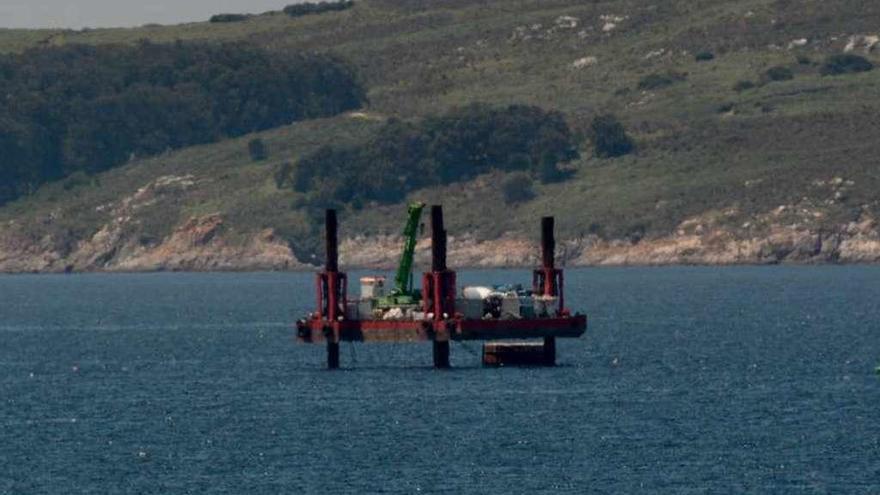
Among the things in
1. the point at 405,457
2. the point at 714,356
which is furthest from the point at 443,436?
the point at 714,356

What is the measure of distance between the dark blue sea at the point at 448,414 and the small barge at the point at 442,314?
1.49 metres

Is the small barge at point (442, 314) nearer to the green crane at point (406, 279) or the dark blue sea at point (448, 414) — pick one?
the green crane at point (406, 279)

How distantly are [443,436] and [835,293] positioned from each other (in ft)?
306

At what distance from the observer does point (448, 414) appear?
290 feet

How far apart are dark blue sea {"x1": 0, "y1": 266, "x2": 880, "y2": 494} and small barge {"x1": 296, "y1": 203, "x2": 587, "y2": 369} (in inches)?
58.7

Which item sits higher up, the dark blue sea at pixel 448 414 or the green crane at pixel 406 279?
the green crane at pixel 406 279

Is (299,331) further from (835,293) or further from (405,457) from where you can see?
(835,293)

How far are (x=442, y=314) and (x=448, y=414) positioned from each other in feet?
45.1

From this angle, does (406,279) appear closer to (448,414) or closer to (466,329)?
(466,329)

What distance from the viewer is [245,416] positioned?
89.9 meters

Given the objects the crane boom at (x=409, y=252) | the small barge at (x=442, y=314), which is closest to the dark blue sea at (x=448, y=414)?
the small barge at (x=442, y=314)

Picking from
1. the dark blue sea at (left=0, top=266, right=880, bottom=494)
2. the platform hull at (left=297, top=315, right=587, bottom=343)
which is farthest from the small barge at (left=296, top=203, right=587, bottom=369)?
the dark blue sea at (left=0, top=266, right=880, bottom=494)

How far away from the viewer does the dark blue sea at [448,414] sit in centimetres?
7312

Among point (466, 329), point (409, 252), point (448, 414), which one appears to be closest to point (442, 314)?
point (466, 329)
